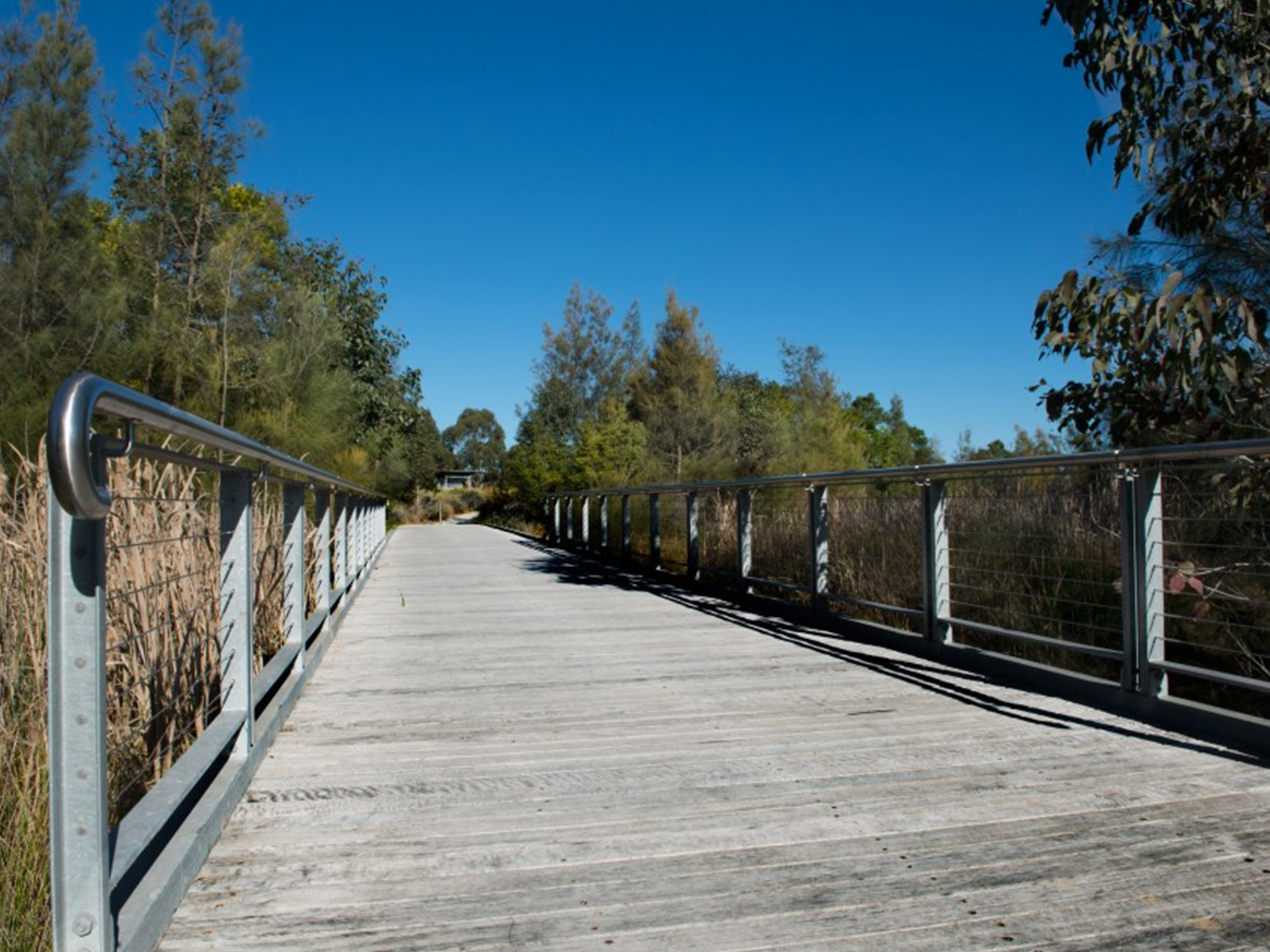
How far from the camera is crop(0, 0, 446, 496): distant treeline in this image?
11.0 meters

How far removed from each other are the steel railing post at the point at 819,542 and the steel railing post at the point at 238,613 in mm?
4136

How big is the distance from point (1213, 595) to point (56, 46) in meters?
13.1

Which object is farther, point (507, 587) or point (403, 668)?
point (507, 587)

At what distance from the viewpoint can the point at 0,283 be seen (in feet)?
34.7

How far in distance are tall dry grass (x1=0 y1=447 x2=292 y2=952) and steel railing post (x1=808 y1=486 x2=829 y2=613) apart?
3676mm

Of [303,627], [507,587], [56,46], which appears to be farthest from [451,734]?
[56,46]

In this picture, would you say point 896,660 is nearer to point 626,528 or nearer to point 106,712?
point 106,712

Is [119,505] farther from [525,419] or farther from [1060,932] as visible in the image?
[525,419]

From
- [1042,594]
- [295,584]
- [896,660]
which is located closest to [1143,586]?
[1042,594]

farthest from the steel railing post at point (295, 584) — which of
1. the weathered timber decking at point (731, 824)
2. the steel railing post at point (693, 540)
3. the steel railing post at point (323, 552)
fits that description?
the steel railing post at point (693, 540)

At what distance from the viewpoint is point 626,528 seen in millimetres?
11875

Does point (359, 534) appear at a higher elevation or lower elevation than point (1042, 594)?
higher

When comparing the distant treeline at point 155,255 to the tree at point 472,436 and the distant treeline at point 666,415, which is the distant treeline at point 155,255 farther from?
the tree at point 472,436

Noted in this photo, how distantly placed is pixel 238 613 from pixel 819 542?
13.8 feet
